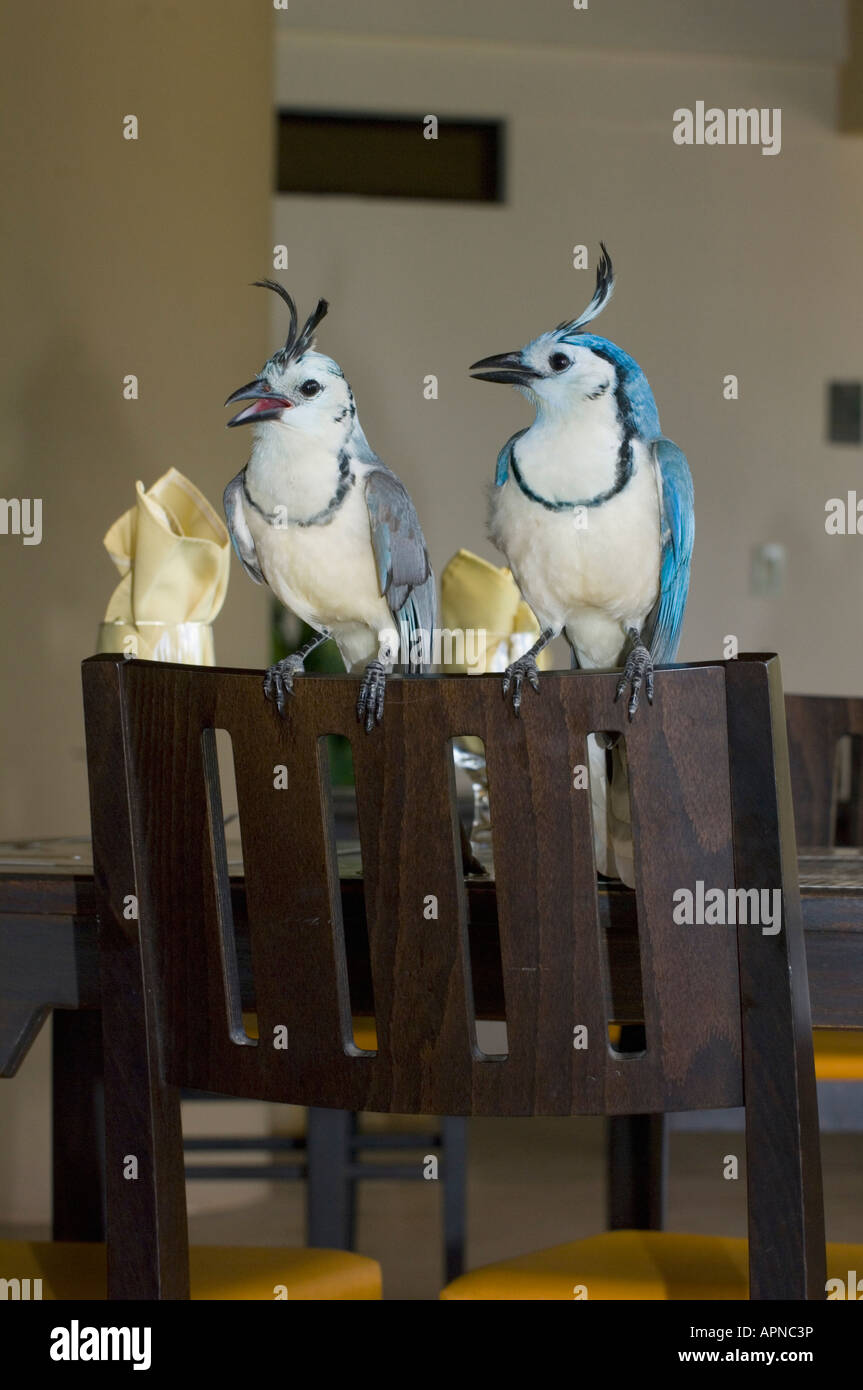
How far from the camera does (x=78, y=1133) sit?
161cm

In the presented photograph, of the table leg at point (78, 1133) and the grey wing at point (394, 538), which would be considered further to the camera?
the table leg at point (78, 1133)

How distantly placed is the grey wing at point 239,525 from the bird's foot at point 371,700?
46 cm

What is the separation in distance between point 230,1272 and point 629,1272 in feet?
1.02

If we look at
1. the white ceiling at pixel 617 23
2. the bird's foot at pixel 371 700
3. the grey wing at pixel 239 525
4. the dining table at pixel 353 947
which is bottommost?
the dining table at pixel 353 947

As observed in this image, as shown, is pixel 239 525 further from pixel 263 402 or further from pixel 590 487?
pixel 590 487

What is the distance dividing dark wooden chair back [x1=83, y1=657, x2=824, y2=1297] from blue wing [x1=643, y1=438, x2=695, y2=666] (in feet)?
1.10

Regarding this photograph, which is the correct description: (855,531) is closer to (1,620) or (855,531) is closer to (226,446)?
(226,446)

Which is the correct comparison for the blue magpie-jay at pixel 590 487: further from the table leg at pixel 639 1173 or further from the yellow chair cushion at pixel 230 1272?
the table leg at pixel 639 1173

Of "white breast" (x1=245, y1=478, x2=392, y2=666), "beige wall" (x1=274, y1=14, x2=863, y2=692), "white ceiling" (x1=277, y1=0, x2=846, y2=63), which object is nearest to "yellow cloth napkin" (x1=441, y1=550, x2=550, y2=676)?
"white breast" (x1=245, y1=478, x2=392, y2=666)

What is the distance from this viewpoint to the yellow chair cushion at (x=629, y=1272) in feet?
3.70

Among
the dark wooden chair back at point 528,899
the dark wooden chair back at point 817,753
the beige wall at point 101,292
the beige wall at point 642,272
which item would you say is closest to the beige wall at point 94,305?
the beige wall at point 101,292

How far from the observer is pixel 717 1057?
89 centimetres

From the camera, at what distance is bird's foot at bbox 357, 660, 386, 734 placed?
877 mm

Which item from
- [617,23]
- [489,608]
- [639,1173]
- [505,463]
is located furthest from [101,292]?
[639,1173]
